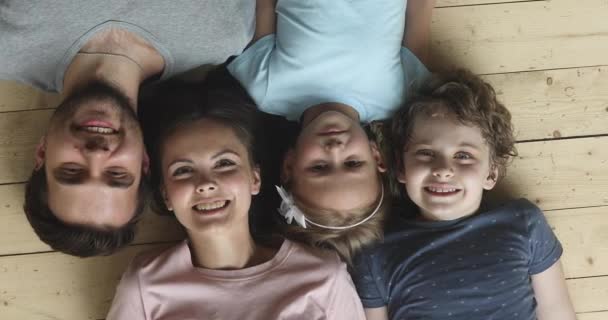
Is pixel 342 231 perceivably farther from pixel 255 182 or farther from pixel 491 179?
pixel 491 179

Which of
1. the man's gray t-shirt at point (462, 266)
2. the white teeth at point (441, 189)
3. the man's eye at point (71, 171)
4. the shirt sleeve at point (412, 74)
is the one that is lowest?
the man's gray t-shirt at point (462, 266)

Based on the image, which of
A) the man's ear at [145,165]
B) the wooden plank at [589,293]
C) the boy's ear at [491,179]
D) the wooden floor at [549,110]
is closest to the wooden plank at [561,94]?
the wooden floor at [549,110]

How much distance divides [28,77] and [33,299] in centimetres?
56

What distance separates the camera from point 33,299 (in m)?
1.33

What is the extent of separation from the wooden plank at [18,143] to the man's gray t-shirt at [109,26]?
157 millimetres

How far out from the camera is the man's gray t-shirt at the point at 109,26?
1063 mm

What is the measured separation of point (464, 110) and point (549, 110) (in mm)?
306

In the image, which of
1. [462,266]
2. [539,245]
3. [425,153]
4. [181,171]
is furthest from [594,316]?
[181,171]

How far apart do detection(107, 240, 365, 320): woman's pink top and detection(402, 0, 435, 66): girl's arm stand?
58 cm

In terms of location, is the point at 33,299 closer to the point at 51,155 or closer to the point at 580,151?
the point at 51,155

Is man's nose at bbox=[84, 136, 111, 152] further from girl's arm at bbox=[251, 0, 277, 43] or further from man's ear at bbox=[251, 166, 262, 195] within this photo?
girl's arm at bbox=[251, 0, 277, 43]

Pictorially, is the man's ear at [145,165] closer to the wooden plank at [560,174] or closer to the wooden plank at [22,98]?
the wooden plank at [22,98]

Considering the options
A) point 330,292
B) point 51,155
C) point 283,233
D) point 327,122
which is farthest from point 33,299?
point 327,122

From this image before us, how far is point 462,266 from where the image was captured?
128 cm
